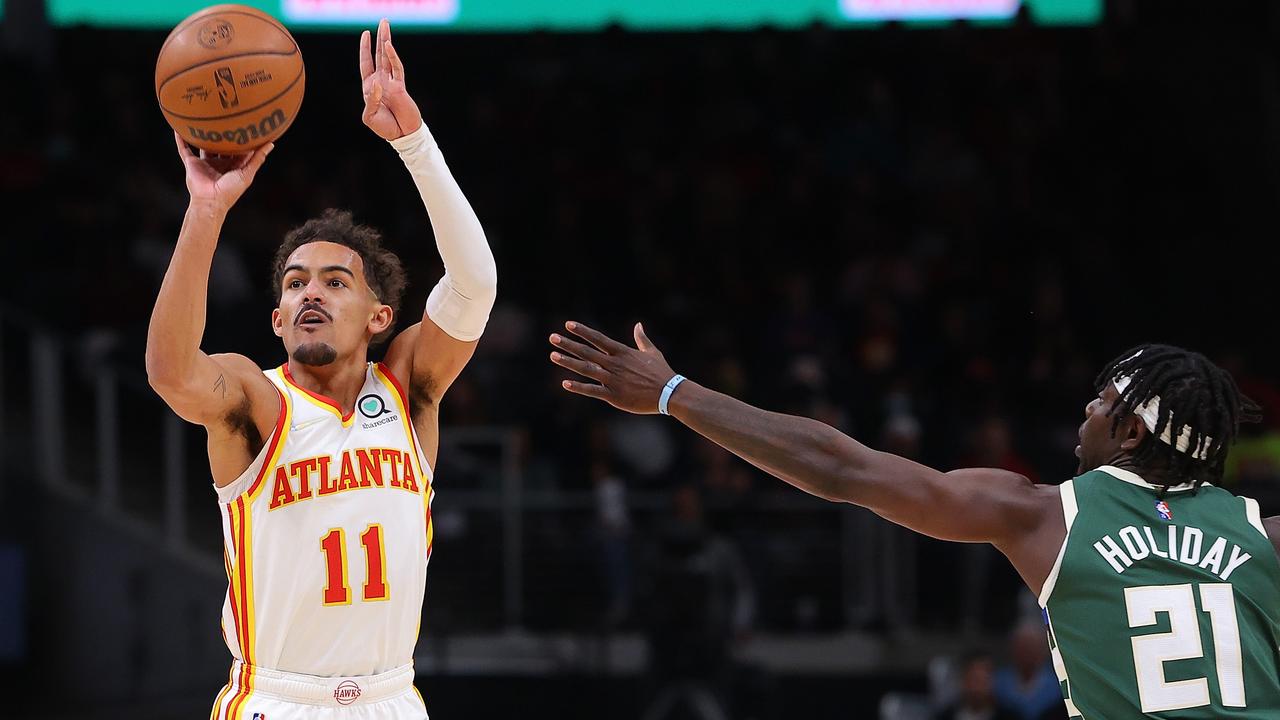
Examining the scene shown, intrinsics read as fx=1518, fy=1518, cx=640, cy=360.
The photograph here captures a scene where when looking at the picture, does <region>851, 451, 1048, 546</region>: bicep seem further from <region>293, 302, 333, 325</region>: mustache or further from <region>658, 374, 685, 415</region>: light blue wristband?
<region>293, 302, 333, 325</region>: mustache

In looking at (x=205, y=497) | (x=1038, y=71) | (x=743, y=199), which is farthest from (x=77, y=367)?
(x=1038, y=71)

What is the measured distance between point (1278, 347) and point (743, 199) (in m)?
5.09

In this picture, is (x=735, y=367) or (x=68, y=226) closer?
(x=735, y=367)

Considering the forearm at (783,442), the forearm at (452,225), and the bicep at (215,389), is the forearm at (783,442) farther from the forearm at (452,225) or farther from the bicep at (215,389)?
the bicep at (215,389)

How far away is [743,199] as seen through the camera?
557 inches

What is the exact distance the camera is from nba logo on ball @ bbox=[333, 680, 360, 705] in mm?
4488

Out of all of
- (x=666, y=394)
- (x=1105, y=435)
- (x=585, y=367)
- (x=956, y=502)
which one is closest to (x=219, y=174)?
(x=585, y=367)

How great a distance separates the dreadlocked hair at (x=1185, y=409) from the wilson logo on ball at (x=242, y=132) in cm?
261

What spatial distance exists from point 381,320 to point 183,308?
2.90ft

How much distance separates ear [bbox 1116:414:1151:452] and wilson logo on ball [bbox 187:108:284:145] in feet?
8.68

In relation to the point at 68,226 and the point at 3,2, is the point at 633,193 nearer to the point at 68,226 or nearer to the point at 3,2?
the point at 68,226

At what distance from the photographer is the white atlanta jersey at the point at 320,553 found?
4.51 metres

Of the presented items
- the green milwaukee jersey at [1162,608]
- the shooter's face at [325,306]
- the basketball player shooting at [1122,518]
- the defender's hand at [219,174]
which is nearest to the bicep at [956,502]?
the basketball player shooting at [1122,518]

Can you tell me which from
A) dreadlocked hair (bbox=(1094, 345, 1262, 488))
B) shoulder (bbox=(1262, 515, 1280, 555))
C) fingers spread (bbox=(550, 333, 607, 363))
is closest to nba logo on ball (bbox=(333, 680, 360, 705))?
fingers spread (bbox=(550, 333, 607, 363))
